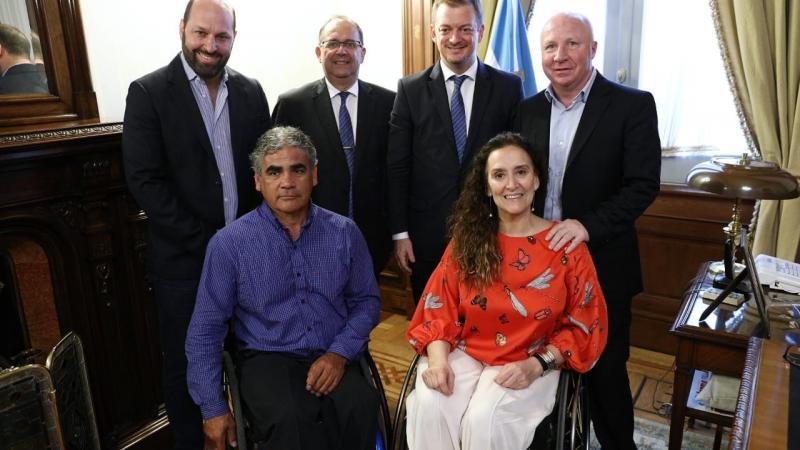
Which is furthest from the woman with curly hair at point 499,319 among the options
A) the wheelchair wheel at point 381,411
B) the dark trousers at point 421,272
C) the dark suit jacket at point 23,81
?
the dark suit jacket at point 23,81

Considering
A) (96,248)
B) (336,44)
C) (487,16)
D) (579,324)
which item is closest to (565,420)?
(579,324)

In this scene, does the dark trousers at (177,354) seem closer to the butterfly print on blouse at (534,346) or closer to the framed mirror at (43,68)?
the framed mirror at (43,68)

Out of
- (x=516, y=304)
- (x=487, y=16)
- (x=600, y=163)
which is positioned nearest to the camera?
(x=516, y=304)

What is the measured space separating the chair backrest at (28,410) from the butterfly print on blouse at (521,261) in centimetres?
136

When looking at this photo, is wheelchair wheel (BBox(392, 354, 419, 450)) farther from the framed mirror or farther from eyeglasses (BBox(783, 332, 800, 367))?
the framed mirror

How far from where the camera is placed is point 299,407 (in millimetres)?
1832

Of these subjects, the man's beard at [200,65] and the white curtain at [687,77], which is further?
the white curtain at [687,77]

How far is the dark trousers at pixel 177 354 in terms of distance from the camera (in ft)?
7.43

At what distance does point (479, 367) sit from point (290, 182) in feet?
2.70

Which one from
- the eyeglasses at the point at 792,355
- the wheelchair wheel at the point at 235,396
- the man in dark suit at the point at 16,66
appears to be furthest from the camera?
the man in dark suit at the point at 16,66

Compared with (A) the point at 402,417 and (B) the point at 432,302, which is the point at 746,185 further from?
(A) the point at 402,417

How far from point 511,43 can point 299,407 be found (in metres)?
2.37

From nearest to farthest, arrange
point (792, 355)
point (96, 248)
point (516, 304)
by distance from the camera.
Answer: 1. point (792, 355)
2. point (516, 304)
3. point (96, 248)

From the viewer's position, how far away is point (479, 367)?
190 centimetres
